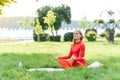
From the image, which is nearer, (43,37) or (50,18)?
(43,37)

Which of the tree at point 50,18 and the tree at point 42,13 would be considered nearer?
the tree at point 50,18

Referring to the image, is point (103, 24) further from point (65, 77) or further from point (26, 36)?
point (65, 77)

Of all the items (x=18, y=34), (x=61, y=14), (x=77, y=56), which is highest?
(x=61, y=14)

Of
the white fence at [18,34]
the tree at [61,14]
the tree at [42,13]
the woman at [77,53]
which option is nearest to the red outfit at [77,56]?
the woman at [77,53]

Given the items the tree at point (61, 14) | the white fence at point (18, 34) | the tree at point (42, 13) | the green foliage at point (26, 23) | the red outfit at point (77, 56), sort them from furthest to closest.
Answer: the green foliage at point (26, 23)
the white fence at point (18, 34)
the tree at point (61, 14)
the tree at point (42, 13)
the red outfit at point (77, 56)

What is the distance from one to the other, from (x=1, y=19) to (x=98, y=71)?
41.5 m

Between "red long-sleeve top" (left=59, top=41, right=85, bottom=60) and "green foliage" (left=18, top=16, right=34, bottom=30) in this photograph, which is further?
"green foliage" (left=18, top=16, right=34, bottom=30)

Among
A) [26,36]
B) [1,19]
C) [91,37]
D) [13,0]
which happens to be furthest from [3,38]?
[13,0]

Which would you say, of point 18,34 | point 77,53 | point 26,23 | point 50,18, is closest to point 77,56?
point 77,53

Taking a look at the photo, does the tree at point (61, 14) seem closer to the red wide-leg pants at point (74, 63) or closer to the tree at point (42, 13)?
the tree at point (42, 13)

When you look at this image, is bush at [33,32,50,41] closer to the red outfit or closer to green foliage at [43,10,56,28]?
green foliage at [43,10,56,28]

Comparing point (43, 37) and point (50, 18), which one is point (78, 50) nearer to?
point (43, 37)

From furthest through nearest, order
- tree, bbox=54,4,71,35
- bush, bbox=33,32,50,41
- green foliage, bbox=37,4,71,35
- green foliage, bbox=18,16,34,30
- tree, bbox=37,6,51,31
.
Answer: green foliage, bbox=18,16,34,30 < tree, bbox=54,4,71,35 < green foliage, bbox=37,4,71,35 < tree, bbox=37,6,51,31 < bush, bbox=33,32,50,41

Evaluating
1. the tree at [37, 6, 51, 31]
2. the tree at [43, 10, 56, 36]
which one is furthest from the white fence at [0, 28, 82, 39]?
the tree at [43, 10, 56, 36]
